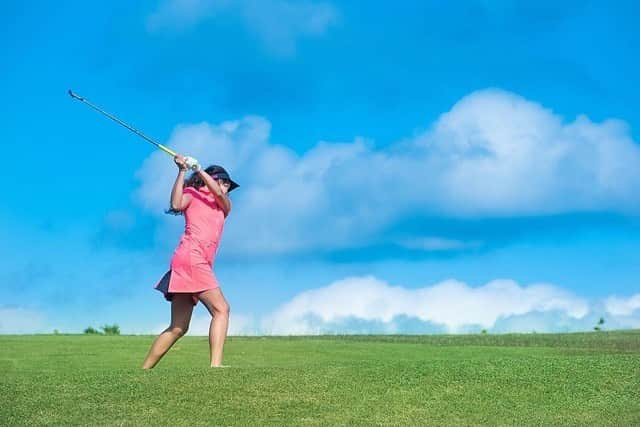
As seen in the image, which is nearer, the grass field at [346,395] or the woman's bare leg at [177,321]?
the grass field at [346,395]

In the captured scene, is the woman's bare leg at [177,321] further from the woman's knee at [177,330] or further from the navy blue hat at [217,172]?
the navy blue hat at [217,172]

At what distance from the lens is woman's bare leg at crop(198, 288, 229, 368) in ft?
33.1

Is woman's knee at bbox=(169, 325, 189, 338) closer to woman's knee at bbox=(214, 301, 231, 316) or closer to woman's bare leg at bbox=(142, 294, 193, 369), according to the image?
woman's bare leg at bbox=(142, 294, 193, 369)

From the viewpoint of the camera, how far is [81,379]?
9.53m

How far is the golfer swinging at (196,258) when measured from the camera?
10078 millimetres

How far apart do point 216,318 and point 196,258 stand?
0.73m

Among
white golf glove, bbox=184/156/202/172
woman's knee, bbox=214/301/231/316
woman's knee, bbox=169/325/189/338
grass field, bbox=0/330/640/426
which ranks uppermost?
white golf glove, bbox=184/156/202/172

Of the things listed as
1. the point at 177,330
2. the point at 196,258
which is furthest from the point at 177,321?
the point at 196,258

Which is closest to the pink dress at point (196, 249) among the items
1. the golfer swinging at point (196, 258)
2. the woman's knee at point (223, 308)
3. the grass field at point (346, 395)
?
the golfer swinging at point (196, 258)

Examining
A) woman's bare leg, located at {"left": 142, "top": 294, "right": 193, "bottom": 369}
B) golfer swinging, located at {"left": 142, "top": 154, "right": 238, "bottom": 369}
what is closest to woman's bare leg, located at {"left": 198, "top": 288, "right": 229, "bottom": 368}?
golfer swinging, located at {"left": 142, "top": 154, "right": 238, "bottom": 369}

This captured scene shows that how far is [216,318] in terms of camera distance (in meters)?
10.2

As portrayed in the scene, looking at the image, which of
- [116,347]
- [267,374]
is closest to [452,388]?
[267,374]

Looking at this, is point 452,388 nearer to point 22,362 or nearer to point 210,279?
point 210,279

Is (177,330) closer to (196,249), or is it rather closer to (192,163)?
(196,249)
